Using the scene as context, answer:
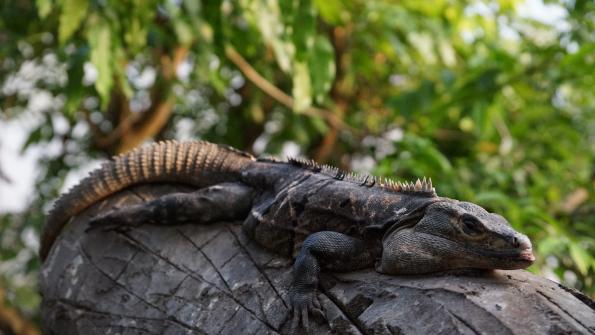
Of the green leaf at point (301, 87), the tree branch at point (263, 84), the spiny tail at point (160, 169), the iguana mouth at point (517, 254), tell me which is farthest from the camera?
the tree branch at point (263, 84)

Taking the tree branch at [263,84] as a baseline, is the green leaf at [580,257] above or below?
below

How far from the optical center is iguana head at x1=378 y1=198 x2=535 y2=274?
2.87m

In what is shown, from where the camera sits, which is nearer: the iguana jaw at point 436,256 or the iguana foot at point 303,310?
the iguana jaw at point 436,256

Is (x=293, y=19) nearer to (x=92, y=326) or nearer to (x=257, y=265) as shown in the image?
(x=257, y=265)

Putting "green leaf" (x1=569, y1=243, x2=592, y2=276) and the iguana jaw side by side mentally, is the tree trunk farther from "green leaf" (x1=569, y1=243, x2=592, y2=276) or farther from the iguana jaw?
"green leaf" (x1=569, y1=243, x2=592, y2=276)

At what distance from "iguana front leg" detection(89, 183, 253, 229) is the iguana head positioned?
111 centimetres

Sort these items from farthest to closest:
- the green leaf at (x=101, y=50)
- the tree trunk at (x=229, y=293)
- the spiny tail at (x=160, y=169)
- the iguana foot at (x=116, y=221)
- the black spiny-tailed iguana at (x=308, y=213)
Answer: the green leaf at (x=101, y=50) → the spiny tail at (x=160, y=169) → the iguana foot at (x=116, y=221) → the black spiny-tailed iguana at (x=308, y=213) → the tree trunk at (x=229, y=293)

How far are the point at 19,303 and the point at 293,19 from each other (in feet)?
25.8

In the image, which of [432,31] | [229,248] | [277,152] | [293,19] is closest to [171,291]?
[229,248]

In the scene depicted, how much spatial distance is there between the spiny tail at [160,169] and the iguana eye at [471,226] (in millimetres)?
1721

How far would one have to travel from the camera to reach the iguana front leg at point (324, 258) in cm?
318

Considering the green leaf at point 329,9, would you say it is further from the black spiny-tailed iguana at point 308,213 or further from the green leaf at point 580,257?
the green leaf at point 580,257

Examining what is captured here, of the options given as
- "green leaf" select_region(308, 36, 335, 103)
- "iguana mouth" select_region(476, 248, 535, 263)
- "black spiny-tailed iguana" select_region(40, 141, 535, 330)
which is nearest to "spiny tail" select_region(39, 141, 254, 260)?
"black spiny-tailed iguana" select_region(40, 141, 535, 330)

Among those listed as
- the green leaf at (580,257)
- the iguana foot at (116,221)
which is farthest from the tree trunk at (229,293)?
the green leaf at (580,257)
